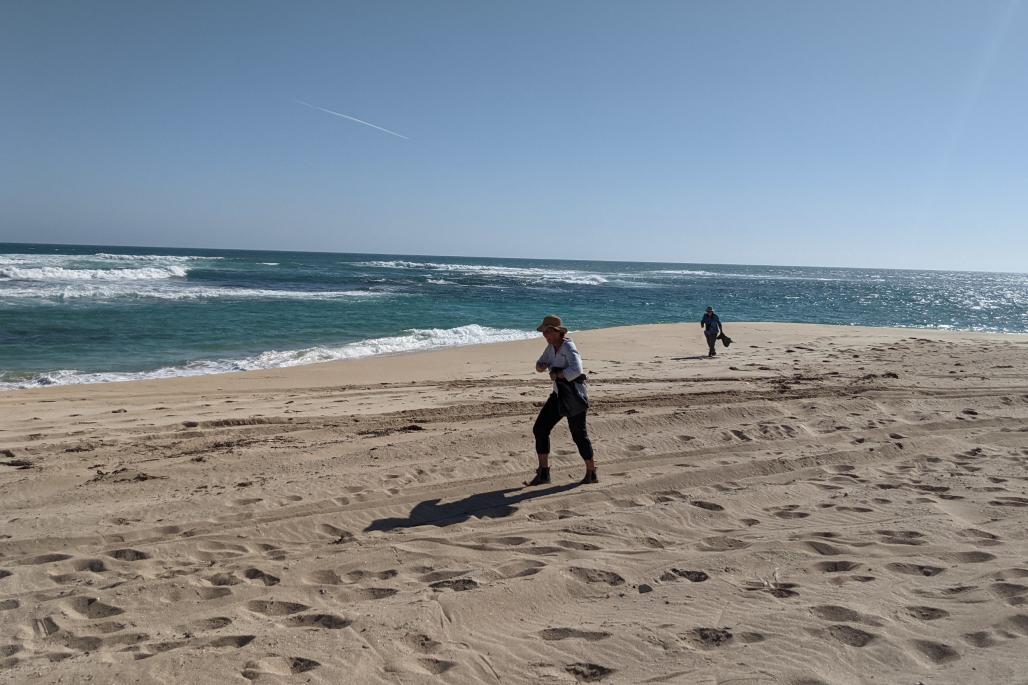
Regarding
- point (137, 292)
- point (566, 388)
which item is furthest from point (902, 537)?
point (137, 292)

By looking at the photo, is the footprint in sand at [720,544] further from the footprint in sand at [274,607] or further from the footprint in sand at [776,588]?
the footprint in sand at [274,607]

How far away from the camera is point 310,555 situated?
4281 millimetres

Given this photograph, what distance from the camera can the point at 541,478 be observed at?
5758 millimetres

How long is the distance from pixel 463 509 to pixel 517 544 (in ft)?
2.88

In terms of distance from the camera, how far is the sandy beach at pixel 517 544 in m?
3.05

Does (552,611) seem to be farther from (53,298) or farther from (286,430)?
(53,298)

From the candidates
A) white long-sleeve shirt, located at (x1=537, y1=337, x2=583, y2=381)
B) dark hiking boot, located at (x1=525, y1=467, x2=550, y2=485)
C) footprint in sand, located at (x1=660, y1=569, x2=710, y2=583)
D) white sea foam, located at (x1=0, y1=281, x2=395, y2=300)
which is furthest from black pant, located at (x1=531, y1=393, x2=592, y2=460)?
white sea foam, located at (x1=0, y1=281, x2=395, y2=300)

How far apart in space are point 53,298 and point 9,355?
12132 mm

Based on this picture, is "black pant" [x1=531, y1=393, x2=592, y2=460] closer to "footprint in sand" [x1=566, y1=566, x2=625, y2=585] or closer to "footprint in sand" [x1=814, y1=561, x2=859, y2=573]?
"footprint in sand" [x1=566, y1=566, x2=625, y2=585]

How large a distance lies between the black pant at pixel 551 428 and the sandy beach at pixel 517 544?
0.37 meters

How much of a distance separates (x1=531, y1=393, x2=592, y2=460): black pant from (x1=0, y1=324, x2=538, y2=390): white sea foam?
31.8 ft

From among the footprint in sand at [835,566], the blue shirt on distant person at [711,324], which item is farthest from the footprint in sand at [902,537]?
the blue shirt on distant person at [711,324]

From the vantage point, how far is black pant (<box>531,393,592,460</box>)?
223 inches

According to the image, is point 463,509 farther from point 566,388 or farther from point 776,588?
point 776,588
